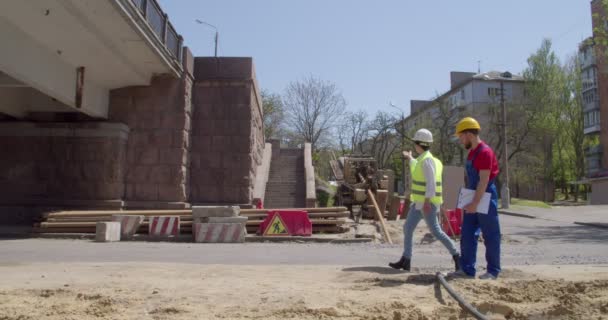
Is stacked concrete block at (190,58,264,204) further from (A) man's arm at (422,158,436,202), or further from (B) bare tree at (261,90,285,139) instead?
(B) bare tree at (261,90,285,139)

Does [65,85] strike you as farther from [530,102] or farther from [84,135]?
[530,102]

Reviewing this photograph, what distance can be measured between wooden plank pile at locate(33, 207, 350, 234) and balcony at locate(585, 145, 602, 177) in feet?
206

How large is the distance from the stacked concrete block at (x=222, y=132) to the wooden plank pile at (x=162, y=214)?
3.73 metres

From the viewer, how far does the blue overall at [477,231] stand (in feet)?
19.4

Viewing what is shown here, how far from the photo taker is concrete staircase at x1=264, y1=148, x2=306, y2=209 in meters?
21.1

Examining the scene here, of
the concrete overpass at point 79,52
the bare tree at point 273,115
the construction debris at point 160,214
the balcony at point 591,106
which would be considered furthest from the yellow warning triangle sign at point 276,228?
the balcony at point 591,106

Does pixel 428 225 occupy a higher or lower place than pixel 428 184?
lower

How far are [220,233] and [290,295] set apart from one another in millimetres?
8418

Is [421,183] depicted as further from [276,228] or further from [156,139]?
[156,139]

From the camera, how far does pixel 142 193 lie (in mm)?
17000

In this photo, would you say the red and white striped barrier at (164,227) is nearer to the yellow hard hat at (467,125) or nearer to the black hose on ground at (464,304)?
the yellow hard hat at (467,125)

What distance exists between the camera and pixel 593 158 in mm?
67688

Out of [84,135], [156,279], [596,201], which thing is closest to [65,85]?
[84,135]

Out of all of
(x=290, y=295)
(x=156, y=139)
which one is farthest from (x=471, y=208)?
(x=156, y=139)
